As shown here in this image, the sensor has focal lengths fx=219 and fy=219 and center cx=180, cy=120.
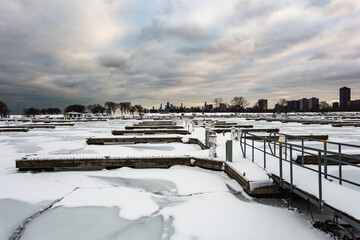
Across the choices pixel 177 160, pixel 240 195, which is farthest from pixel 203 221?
pixel 177 160

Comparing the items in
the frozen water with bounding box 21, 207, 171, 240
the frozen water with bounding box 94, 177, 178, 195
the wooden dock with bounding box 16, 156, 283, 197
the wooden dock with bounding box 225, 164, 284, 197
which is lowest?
the frozen water with bounding box 21, 207, 171, 240

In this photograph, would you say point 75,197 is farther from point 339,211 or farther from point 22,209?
point 339,211

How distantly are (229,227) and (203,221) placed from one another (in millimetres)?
558

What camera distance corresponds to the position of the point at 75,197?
6012mm

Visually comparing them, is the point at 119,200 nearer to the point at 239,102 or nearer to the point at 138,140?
the point at 138,140

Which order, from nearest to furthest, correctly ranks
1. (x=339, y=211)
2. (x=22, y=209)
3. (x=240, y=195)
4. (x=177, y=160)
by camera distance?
(x=339, y=211) < (x=22, y=209) < (x=240, y=195) < (x=177, y=160)

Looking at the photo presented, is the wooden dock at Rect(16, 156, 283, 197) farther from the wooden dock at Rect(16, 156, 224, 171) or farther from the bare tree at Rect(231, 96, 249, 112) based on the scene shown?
the bare tree at Rect(231, 96, 249, 112)

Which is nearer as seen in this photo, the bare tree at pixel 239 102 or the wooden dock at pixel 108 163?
the wooden dock at pixel 108 163

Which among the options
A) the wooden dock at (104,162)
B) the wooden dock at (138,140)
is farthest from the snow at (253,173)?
the wooden dock at (138,140)

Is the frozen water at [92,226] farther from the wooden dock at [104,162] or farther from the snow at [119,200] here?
the wooden dock at [104,162]

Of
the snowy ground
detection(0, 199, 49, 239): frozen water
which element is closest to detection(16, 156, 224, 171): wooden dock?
the snowy ground

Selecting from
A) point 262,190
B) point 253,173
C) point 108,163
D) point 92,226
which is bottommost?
point 92,226

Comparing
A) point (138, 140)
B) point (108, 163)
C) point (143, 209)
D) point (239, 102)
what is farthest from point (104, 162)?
point (239, 102)

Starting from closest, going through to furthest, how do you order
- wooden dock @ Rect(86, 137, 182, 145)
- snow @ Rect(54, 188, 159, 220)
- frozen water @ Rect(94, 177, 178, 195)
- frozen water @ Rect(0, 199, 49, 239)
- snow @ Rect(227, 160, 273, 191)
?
frozen water @ Rect(0, 199, 49, 239) < snow @ Rect(54, 188, 159, 220) < snow @ Rect(227, 160, 273, 191) < frozen water @ Rect(94, 177, 178, 195) < wooden dock @ Rect(86, 137, 182, 145)
